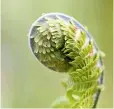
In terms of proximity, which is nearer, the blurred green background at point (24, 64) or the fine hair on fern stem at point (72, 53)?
the fine hair on fern stem at point (72, 53)

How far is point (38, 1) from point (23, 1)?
56 millimetres

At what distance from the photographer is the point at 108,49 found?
87 cm

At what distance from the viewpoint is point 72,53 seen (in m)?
0.62

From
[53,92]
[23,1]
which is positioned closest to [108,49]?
[53,92]

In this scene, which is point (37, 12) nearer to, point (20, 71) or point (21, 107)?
point (20, 71)

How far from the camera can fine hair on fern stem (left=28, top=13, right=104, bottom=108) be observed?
609 mm

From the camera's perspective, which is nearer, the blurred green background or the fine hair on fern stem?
the fine hair on fern stem

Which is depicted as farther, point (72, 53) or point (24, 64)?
point (24, 64)

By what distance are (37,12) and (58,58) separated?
27cm

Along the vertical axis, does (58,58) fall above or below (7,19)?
below

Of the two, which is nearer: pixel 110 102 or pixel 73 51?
pixel 73 51

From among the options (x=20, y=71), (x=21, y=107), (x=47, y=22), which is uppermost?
(x=47, y=22)

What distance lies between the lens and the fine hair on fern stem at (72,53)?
0.61m

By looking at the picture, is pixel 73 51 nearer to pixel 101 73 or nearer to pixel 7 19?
pixel 101 73
